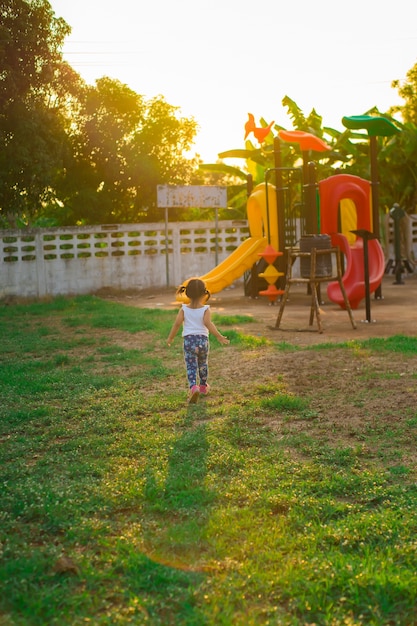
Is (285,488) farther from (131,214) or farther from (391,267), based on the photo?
(131,214)

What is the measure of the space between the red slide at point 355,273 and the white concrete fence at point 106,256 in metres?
5.78

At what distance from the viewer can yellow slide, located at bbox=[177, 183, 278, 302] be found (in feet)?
47.7

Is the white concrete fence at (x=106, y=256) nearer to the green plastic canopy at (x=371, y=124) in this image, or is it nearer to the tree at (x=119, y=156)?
the tree at (x=119, y=156)

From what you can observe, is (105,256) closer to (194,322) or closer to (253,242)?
(253,242)

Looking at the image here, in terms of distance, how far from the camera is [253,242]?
15164 millimetres

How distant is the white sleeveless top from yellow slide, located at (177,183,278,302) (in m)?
8.14

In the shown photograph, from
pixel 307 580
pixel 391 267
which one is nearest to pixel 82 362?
pixel 307 580

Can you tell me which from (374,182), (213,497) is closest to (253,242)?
(374,182)

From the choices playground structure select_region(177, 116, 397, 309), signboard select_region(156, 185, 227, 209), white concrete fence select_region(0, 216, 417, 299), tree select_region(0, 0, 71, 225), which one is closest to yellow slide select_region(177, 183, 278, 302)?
playground structure select_region(177, 116, 397, 309)

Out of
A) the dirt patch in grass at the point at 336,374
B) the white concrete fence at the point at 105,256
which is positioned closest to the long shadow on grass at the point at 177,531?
the dirt patch in grass at the point at 336,374

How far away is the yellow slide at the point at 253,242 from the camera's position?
14531 millimetres

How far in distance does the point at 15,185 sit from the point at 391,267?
9654 mm

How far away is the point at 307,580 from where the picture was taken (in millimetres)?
2914

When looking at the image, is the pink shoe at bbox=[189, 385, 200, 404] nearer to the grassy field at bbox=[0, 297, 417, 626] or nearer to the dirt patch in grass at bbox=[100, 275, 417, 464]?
the grassy field at bbox=[0, 297, 417, 626]
